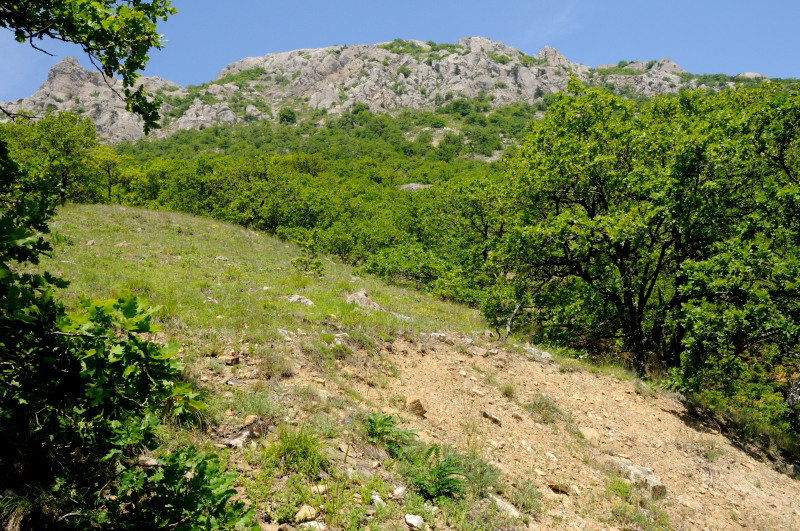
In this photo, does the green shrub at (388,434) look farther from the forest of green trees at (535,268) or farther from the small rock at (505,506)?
the forest of green trees at (535,268)

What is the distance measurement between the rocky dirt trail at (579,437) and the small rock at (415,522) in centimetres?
201

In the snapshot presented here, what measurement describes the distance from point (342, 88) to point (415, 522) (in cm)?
19679

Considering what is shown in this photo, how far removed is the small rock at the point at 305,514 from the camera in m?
4.07

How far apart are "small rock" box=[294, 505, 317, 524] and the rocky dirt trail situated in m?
2.74

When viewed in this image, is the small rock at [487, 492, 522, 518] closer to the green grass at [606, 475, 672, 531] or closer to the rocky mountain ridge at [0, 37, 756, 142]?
the green grass at [606, 475, 672, 531]

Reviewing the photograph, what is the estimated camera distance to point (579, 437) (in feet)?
26.4

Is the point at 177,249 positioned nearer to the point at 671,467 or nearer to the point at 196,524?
the point at 196,524

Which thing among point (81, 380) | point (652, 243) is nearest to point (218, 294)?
point (81, 380)

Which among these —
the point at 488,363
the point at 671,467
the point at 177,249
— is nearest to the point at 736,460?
the point at 671,467

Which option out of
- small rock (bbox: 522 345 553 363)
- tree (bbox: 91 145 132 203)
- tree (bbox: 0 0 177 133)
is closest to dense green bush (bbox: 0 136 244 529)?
tree (bbox: 0 0 177 133)

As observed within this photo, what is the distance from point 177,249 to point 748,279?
1999 cm

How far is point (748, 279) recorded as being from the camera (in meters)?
10.0

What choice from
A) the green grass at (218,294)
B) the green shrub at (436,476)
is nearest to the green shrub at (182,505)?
the green grass at (218,294)

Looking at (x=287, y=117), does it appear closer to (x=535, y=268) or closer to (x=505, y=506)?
(x=535, y=268)
